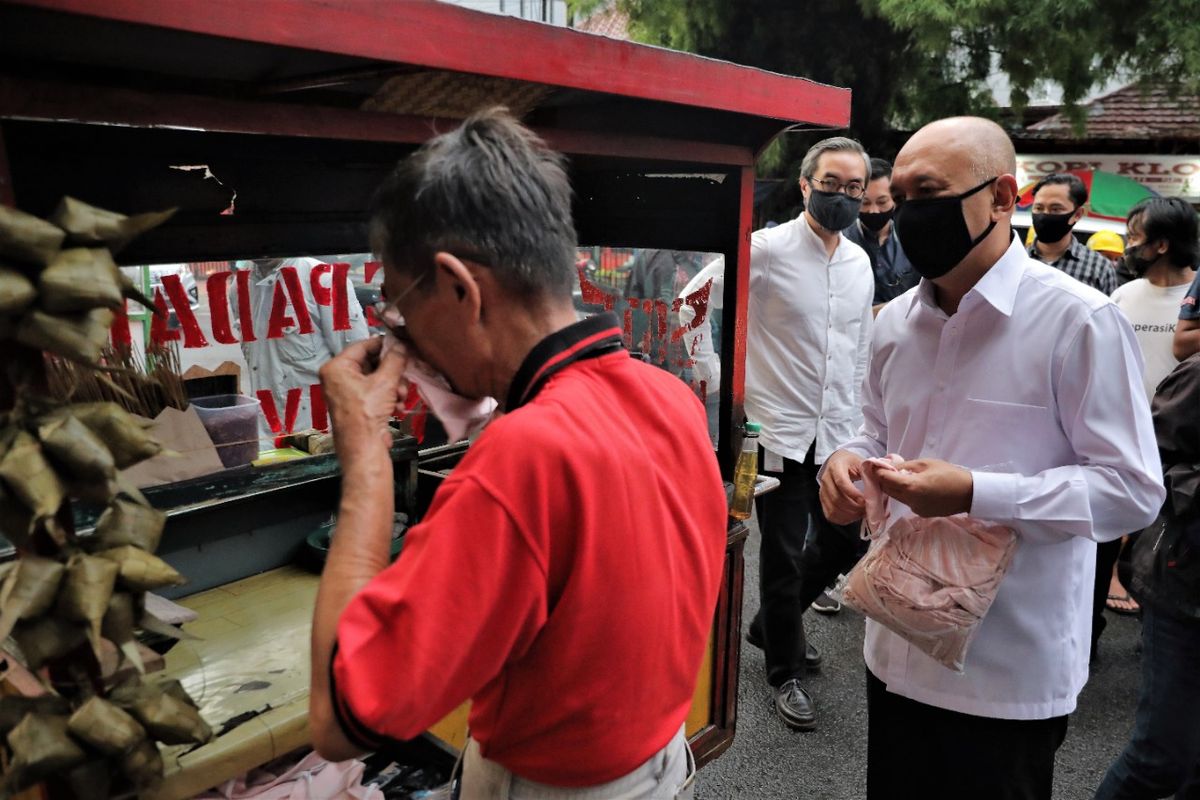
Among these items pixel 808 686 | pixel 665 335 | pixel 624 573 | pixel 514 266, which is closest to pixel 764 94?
pixel 665 335

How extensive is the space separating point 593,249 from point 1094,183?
11004mm

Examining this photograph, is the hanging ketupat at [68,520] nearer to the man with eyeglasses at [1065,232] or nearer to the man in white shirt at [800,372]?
the man in white shirt at [800,372]

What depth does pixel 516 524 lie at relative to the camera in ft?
3.56

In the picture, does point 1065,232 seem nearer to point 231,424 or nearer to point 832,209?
point 832,209

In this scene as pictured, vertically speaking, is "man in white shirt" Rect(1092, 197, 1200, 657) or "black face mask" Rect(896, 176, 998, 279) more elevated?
"black face mask" Rect(896, 176, 998, 279)

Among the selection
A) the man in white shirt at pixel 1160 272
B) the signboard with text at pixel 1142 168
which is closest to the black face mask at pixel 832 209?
the man in white shirt at pixel 1160 272

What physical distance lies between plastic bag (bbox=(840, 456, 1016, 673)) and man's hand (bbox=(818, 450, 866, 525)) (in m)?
0.12

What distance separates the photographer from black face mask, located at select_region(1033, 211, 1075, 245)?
15.3 feet

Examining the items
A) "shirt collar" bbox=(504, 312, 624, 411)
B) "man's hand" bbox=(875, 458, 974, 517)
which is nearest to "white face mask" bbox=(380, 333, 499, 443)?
"shirt collar" bbox=(504, 312, 624, 411)

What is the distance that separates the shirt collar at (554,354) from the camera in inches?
48.7

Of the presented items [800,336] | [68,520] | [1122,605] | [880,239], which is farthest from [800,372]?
[68,520]

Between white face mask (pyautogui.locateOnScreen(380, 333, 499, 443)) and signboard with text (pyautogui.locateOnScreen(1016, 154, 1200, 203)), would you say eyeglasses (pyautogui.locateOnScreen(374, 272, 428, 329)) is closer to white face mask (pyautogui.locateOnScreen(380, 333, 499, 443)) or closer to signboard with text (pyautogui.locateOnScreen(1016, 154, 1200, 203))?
white face mask (pyautogui.locateOnScreen(380, 333, 499, 443))

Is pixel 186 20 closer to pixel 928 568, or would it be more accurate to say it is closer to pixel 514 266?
pixel 514 266

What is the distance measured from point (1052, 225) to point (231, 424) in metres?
4.22
